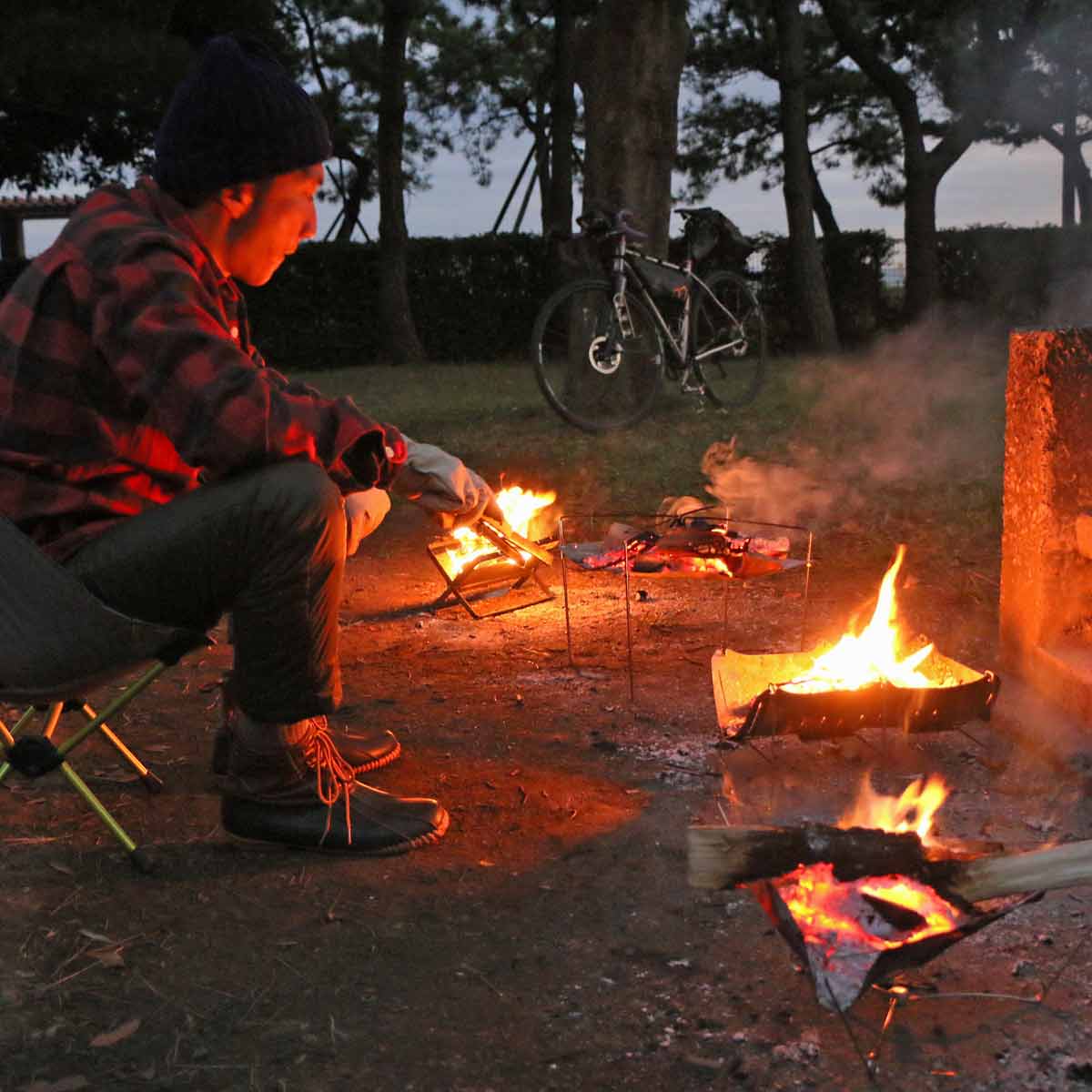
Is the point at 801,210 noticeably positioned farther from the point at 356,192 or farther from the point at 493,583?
the point at 356,192

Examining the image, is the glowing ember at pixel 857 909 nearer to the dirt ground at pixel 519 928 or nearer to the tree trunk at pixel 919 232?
the dirt ground at pixel 519 928

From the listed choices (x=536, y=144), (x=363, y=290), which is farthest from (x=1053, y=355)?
(x=536, y=144)

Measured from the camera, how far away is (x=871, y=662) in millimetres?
3254

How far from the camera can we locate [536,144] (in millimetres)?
34219

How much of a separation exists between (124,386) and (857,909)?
1.65 metres

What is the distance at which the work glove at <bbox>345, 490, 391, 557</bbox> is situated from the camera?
333 cm

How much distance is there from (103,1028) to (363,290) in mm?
18852

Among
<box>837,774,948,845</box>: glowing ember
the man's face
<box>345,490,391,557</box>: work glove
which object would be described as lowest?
<box>837,774,948,845</box>: glowing ember

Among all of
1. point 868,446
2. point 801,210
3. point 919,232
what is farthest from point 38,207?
point 868,446

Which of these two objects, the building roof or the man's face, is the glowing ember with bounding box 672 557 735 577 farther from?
the building roof

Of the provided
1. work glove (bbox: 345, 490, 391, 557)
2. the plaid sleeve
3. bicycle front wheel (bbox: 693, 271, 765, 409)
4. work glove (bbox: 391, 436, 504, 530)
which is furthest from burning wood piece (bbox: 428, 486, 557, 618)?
bicycle front wheel (bbox: 693, 271, 765, 409)

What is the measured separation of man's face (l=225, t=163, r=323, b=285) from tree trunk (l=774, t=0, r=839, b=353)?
1488 centimetres

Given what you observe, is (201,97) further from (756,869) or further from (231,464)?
(756,869)

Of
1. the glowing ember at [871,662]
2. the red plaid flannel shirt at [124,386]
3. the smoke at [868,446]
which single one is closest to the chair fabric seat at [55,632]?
the red plaid flannel shirt at [124,386]
